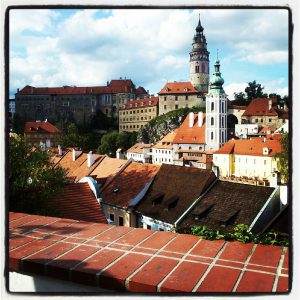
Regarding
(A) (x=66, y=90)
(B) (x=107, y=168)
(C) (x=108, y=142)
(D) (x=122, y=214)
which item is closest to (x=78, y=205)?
(A) (x=66, y=90)

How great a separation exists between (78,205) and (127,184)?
3.16 meters

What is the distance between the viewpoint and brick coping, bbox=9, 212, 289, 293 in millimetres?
1005

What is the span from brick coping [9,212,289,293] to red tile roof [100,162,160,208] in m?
5.22

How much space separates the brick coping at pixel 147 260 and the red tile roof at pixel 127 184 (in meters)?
5.22

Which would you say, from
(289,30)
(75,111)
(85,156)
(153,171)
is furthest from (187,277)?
(85,156)

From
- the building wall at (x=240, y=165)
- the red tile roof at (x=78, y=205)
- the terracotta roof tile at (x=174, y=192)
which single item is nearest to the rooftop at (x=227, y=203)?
the terracotta roof tile at (x=174, y=192)

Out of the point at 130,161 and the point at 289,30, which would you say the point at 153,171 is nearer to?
the point at 130,161

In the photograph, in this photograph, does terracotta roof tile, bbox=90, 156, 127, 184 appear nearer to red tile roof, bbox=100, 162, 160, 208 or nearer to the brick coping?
red tile roof, bbox=100, 162, 160, 208

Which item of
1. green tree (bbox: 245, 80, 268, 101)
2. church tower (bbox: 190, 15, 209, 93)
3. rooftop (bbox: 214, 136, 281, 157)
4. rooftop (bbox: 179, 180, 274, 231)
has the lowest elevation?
rooftop (bbox: 179, 180, 274, 231)

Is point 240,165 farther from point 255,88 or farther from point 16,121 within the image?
point 16,121

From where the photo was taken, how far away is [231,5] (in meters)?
1.22

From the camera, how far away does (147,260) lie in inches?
42.0

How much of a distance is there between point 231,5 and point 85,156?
315 inches

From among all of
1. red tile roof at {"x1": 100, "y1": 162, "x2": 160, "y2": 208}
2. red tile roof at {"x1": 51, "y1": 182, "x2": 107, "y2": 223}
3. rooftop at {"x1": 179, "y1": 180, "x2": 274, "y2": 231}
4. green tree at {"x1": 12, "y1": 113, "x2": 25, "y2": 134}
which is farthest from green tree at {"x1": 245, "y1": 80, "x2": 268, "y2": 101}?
red tile roof at {"x1": 100, "y1": 162, "x2": 160, "y2": 208}
